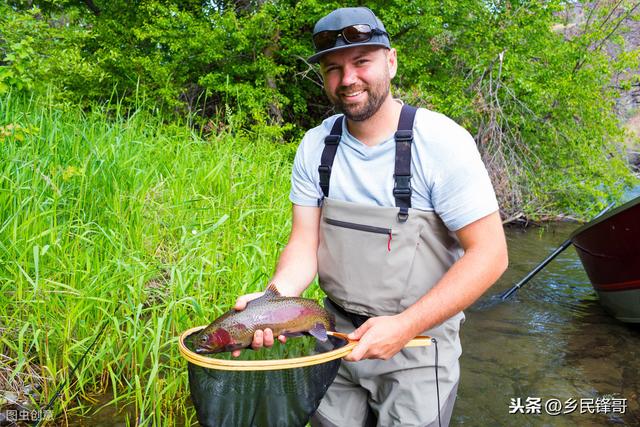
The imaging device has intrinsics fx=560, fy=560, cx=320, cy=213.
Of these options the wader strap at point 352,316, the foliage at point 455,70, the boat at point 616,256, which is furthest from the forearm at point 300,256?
the foliage at point 455,70

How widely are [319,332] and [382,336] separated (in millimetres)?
249

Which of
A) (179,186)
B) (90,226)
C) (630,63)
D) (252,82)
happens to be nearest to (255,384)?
(90,226)

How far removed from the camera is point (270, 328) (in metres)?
1.98

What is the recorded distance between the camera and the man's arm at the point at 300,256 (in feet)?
7.70

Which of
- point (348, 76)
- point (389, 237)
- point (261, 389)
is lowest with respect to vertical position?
point (261, 389)

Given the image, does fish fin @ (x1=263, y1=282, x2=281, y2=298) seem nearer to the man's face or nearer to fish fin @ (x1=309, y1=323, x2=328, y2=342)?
fish fin @ (x1=309, y1=323, x2=328, y2=342)

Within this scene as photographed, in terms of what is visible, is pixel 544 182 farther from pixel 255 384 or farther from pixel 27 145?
pixel 255 384

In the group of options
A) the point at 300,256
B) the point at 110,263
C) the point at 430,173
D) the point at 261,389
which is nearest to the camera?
the point at 261,389

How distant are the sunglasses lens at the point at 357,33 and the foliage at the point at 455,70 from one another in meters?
7.51

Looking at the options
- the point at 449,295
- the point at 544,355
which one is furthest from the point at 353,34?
the point at 544,355

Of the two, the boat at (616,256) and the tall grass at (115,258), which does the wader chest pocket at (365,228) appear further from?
the boat at (616,256)

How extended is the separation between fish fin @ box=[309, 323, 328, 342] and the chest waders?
0.19 m

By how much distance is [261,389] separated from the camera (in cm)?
191

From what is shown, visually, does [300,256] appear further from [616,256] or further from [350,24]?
[616,256]
